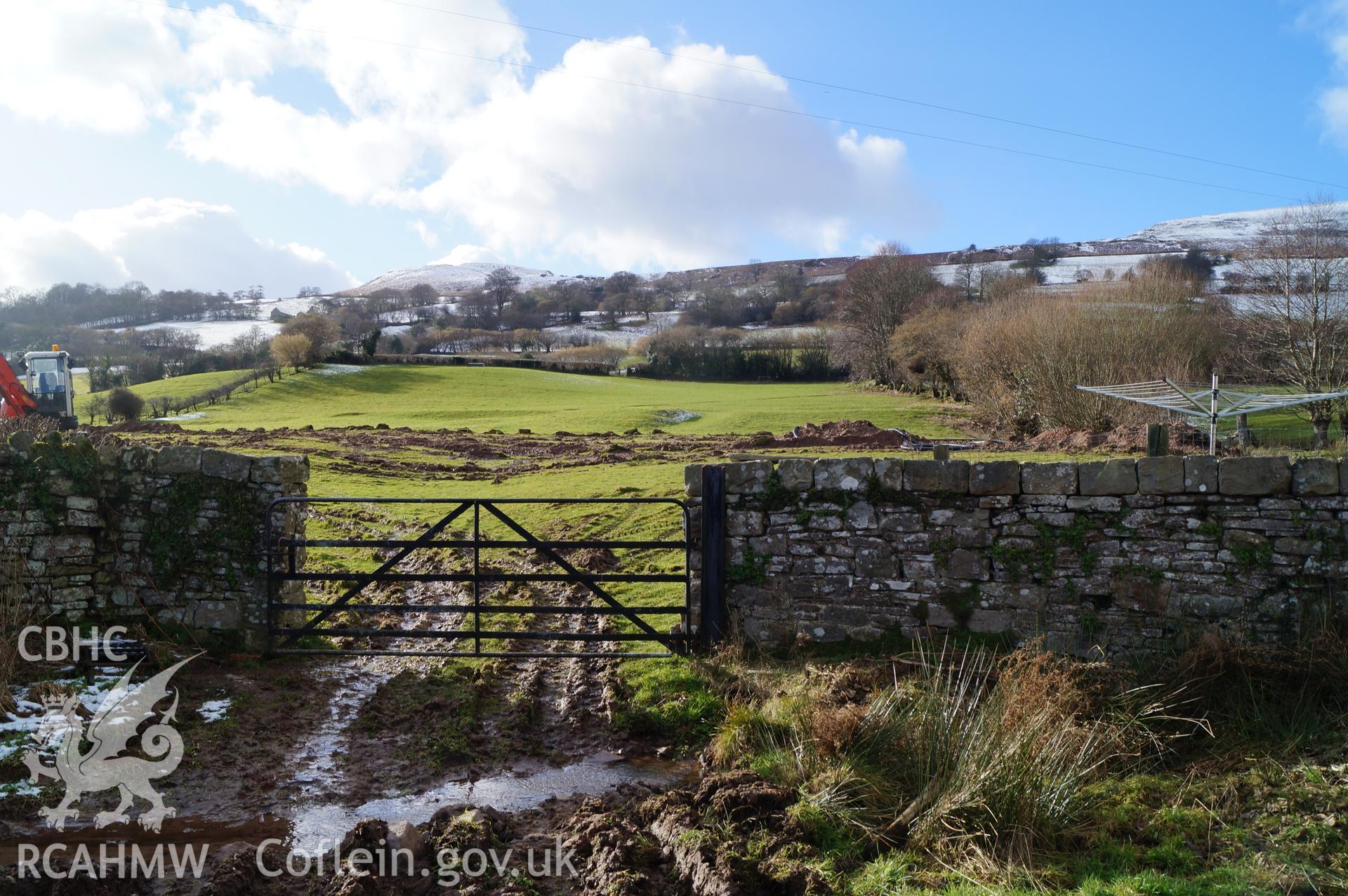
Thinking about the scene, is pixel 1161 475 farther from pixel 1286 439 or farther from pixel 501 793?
pixel 1286 439

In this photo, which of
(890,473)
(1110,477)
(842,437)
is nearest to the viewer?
(1110,477)

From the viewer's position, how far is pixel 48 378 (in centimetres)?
3123

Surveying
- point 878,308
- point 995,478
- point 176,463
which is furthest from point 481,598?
point 878,308

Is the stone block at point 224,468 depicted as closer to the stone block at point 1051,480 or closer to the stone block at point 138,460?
the stone block at point 138,460

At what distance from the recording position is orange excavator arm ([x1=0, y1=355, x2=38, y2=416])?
26828mm

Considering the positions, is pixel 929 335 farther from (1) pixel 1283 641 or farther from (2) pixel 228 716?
(2) pixel 228 716

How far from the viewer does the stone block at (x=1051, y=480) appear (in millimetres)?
7617

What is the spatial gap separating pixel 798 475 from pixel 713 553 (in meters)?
1.15

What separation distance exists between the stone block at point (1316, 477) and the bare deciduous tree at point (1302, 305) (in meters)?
28.6

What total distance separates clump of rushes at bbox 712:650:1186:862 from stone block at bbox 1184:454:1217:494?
1.96 metres

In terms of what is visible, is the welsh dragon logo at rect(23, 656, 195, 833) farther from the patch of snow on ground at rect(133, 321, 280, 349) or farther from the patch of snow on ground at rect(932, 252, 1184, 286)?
the patch of snow on ground at rect(133, 321, 280, 349)

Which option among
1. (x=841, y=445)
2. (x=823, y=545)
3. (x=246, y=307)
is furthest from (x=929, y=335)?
(x=246, y=307)

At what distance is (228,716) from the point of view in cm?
699

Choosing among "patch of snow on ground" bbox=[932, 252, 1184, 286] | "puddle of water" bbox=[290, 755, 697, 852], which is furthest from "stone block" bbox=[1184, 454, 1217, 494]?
"patch of snow on ground" bbox=[932, 252, 1184, 286]
